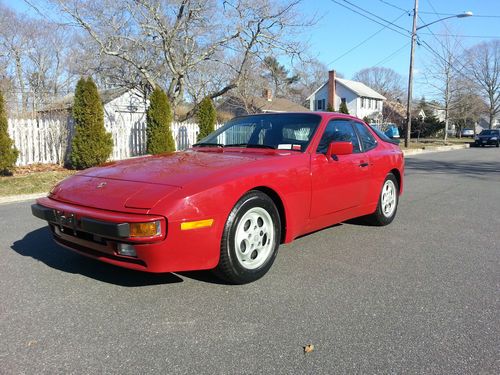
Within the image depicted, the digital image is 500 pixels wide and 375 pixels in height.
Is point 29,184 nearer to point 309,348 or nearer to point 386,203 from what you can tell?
point 386,203

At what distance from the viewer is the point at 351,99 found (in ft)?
186

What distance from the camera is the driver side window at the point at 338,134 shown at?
14.6ft

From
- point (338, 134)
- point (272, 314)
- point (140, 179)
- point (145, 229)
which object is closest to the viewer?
point (145, 229)

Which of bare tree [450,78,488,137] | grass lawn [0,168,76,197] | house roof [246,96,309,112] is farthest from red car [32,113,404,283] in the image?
bare tree [450,78,488,137]

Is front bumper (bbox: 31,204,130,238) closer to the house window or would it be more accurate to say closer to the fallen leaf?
the fallen leaf

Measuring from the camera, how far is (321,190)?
4.24 metres

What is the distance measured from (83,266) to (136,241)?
1.29m

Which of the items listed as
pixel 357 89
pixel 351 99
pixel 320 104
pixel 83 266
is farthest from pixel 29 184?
pixel 320 104

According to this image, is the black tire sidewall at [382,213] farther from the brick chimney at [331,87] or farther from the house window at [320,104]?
the house window at [320,104]

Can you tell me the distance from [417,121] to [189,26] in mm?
35592

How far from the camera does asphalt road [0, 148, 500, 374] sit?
8.02ft

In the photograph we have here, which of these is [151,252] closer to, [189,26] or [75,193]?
[75,193]

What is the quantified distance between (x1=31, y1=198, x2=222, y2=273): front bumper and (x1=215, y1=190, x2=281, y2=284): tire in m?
0.13

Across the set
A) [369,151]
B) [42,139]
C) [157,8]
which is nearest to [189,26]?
[157,8]
